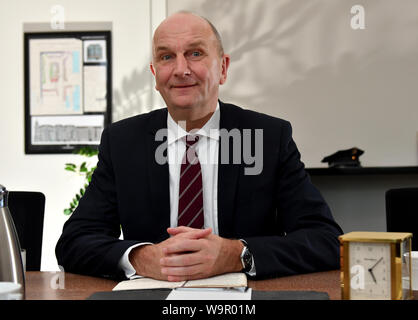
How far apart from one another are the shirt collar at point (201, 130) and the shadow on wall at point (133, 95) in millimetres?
1987

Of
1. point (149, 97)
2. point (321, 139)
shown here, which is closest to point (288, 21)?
point (321, 139)

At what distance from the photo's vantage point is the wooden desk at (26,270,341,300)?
3.65 feet

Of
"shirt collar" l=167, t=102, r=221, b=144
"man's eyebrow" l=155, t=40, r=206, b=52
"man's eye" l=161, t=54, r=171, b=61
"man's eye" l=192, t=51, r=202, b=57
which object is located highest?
"man's eyebrow" l=155, t=40, r=206, b=52

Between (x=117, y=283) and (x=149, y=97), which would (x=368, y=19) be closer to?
(x=149, y=97)

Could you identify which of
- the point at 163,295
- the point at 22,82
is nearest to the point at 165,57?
the point at 163,295

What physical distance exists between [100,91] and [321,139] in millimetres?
1594

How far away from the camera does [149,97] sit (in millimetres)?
3799

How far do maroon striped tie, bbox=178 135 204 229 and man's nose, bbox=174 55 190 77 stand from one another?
278mm

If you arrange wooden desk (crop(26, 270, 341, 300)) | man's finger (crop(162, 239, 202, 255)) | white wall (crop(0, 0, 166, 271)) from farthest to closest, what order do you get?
white wall (crop(0, 0, 166, 271)) < man's finger (crop(162, 239, 202, 255)) < wooden desk (crop(26, 270, 341, 300))

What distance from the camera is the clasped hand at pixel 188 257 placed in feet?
3.94

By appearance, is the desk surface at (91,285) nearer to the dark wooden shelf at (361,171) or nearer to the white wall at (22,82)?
the dark wooden shelf at (361,171)

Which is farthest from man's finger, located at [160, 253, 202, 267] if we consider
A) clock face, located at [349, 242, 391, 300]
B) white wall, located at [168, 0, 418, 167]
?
white wall, located at [168, 0, 418, 167]

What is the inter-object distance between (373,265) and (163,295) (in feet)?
1.30

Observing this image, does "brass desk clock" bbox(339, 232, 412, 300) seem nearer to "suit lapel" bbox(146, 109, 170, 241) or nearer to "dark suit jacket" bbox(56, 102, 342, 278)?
"dark suit jacket" bbox(56, 102, 342, 278)
